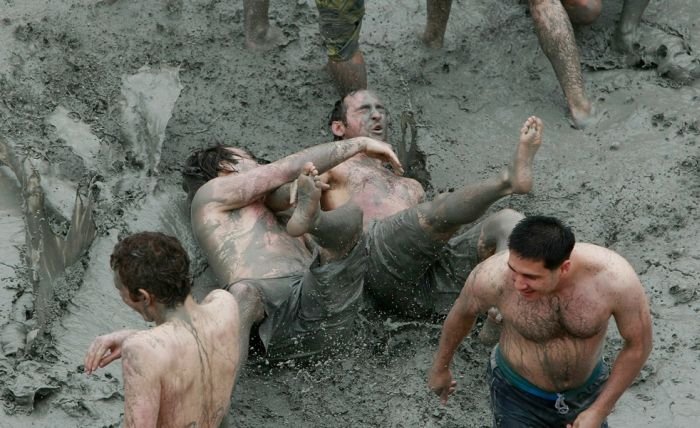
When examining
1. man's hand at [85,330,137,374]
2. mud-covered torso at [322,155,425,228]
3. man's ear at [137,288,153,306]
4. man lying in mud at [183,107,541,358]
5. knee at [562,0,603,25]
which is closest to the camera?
man's ear at [137,288,153,306]

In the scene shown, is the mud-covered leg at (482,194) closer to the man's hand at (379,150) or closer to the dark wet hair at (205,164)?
the man's hand at (379,150)

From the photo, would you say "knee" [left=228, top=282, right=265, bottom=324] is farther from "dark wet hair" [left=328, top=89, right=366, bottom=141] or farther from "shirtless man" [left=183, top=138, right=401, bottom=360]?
"dark wet hair" [left=328, top=89, right=366, bottom=141]

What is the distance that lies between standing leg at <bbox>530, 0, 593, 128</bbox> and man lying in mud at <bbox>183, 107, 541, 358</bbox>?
1.63m

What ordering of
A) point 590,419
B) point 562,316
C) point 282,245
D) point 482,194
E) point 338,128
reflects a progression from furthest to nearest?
point 338,128 → point 282,245 → point 482,194 → point 562,316 → point 590,419

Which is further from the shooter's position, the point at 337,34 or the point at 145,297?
the point at 337,34

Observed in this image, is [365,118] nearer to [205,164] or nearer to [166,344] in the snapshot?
[205,164]

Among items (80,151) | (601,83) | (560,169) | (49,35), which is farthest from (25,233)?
(601,83)

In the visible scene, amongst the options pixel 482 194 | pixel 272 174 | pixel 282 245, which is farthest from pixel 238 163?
pixel 482 194

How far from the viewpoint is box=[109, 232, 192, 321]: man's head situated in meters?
4.30

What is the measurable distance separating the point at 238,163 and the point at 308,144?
1038 millimetres

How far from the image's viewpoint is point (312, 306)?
618 centimetres

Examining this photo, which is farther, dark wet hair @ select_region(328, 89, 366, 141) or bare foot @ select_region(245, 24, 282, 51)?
bare foot @ select_region(245, 24, 282, 51)

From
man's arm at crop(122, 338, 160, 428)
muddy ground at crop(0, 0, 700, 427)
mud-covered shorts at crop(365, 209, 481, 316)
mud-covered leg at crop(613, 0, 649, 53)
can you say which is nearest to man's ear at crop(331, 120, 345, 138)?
muddy ground at crop(0, 0, 700, 427)

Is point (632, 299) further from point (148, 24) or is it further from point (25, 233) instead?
point (148, 24)
